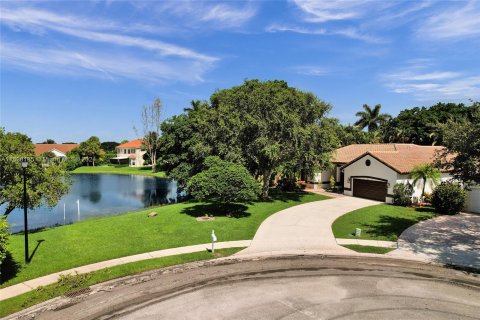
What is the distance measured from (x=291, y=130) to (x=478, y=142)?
14.1 metres

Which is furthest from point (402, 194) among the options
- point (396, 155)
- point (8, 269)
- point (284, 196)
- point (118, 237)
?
point (8, 269)

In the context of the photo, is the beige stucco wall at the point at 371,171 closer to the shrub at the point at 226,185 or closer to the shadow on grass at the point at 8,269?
the shrub at the point at 226,185

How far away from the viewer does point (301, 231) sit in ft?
65.6

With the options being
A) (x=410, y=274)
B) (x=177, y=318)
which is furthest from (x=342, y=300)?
(x=177, y=318)

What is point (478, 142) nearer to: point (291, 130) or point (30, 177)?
point (291, 130)

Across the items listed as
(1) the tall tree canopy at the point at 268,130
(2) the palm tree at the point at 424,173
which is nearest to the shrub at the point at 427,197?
(2) the palm tree at the point at 424,173

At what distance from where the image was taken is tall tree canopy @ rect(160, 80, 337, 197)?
2855cm

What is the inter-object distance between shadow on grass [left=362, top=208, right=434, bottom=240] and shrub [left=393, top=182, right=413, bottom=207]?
3860 mm

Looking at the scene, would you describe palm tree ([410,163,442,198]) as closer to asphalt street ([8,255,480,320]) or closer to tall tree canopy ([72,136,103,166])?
asphalt street ([8,255,480,320])

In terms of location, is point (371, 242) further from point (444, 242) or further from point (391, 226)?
point (391, 226)

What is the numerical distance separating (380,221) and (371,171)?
1041cm

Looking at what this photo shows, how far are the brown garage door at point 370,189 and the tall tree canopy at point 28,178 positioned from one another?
27.1 m

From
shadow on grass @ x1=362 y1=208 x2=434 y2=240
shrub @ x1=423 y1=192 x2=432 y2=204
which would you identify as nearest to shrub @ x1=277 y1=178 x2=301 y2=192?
shrub @ x1=423 y1=192 x2=432 y2=204

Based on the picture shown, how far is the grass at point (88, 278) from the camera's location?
34.8 feet
